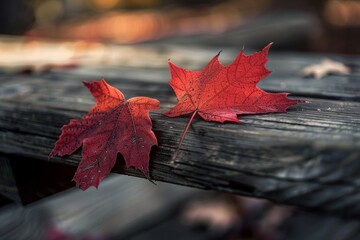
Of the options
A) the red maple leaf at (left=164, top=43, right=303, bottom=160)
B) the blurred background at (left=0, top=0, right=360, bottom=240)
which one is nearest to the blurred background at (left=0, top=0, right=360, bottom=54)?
the blurred background at (left=0, top=0, right=360, bottom=240)

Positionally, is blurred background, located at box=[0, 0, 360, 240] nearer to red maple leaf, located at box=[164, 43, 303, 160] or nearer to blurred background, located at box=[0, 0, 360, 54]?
red maple leaf, located at box=[164, 43, 303, 160]

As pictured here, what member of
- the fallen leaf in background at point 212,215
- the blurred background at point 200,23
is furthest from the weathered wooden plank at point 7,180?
the blurred background at point 200,23

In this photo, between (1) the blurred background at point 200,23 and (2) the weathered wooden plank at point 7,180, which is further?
(1) the blurred background at point 200,23

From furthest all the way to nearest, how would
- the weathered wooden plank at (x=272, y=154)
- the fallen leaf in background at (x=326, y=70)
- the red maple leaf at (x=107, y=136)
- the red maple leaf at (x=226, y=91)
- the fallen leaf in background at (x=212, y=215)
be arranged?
the fallen leaf in background at (x=212, y=215) → the fallen leaf in background at (x=326, y=70) → the red maple leaf at (x=226, y=91) → the red maple leaf at (x=107, y=136) → the weathered wooden plank at (x=272, y=154)

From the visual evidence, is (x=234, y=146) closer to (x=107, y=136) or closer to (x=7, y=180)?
(x=107, y=136)

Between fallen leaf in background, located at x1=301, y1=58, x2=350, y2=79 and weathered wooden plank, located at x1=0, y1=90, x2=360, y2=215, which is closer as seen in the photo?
weathered wooden plank, located at x1=0, y1=90, x2=360, y2=215

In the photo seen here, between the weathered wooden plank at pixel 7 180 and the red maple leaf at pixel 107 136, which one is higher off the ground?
the red maple leaf at pixel 107 136

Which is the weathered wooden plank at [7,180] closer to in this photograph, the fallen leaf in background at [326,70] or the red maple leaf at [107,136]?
the red maple leaf at [107,136]
